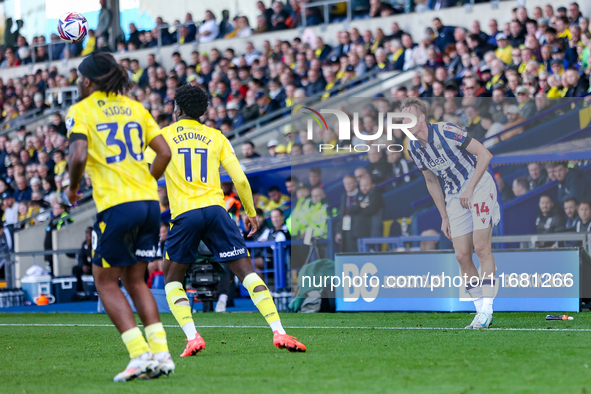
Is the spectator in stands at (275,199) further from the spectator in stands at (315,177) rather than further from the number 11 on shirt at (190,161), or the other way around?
the number 11 on shirt at (190,161)

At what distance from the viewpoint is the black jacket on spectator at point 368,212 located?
420 inches

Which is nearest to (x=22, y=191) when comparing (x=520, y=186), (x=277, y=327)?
(x=520, y=186)

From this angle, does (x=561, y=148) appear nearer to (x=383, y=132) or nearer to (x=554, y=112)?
(x=554, y=112)

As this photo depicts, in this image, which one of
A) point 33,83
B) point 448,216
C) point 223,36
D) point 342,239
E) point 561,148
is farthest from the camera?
point 33,83

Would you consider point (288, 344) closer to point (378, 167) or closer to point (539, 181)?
point (378, 167)

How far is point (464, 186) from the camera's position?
8.38 m

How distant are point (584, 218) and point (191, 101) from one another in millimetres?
5600

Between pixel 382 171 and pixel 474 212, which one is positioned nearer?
pixel 474 212

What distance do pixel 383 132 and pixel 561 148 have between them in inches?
86.1

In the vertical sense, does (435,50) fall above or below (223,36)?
below

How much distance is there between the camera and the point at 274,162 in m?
13.6

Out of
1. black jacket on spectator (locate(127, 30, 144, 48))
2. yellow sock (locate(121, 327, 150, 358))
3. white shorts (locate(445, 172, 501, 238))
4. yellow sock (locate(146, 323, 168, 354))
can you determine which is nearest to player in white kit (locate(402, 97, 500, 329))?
white shorts (locate(445, 172, 501, 238))

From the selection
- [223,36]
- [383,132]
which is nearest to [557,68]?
[383,132]

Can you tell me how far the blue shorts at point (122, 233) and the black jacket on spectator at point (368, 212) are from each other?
5.98 m
